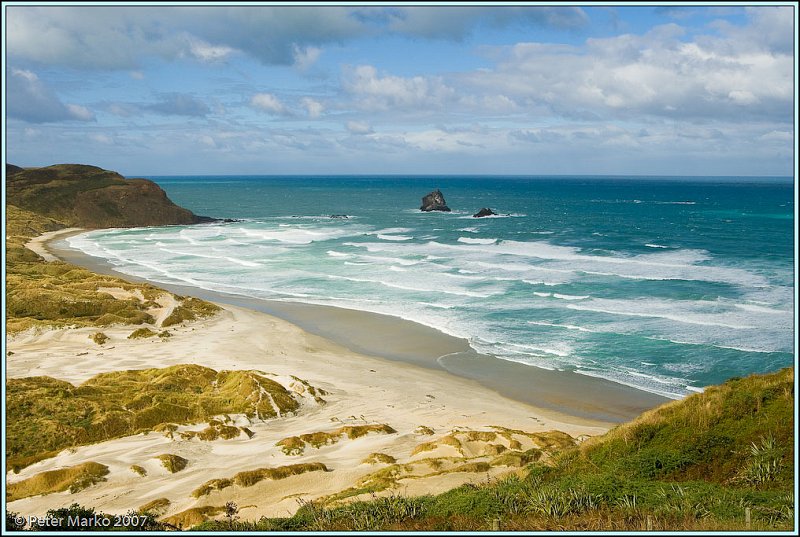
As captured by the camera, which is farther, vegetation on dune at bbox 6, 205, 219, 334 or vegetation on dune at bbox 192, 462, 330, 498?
vegetation on dune at bbox 6, 205, 219, 334

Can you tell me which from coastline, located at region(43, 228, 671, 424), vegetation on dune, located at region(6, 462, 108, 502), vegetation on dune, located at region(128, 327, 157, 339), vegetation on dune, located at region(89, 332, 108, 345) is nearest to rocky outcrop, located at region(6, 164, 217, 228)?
coastline, located at region(43, 228, 671, 424)

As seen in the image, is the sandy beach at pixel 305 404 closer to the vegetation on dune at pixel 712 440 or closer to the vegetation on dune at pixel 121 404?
the vegetation on dune at pixel 121 404

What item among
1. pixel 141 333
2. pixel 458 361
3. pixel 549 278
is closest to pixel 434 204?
pixel 549 278

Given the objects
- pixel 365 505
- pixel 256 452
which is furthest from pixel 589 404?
pixel 365 505

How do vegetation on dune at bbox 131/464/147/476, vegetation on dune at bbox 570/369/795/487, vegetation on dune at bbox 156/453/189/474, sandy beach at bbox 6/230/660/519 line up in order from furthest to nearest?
vegetation on dune at bbox 156/453/189/474 → vegetation on dune at bbox 131/464/147/476 → sandy beach at bbox 6/230/660/519 → vegetation on dune at bbox 570/369/795/487

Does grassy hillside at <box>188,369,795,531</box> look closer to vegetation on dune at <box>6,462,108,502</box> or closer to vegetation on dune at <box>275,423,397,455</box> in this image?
vegetation on dune at <box>6,462,108,502</box>

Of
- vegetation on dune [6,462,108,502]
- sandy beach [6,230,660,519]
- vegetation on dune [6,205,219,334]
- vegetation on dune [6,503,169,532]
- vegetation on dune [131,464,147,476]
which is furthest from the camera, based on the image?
vegetation on dune [6,205,219,334]

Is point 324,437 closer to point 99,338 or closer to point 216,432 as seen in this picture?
point 216,432

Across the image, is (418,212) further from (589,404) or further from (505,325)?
(589,404)
